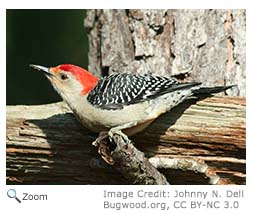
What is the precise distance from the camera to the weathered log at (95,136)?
162 inches

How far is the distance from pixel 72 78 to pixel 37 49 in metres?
1.74

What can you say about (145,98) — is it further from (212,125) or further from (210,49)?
(210,49)

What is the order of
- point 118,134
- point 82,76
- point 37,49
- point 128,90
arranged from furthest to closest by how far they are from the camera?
point 37,49 → point 82,76 → point 128,90 → point 118,134

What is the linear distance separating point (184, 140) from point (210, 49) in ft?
1.88

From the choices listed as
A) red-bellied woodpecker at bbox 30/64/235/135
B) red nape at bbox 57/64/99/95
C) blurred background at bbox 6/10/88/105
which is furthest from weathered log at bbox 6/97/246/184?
blurred background at bbox 6/10/88/105

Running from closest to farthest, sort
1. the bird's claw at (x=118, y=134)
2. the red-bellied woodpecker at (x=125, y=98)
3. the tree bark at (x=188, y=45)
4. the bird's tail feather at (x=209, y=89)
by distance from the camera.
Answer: the bird's claw at (x=118, y=134), the red-bellied woodpecker at (x=125, y=98), the bird's tail feather at (x=209, y=89), the tree bark at (x=188, y=45)

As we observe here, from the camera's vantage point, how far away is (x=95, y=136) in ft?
13.8

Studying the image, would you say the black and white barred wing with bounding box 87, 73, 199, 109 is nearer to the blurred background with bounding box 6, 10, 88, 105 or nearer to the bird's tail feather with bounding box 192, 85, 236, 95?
the bird's tail feather with bounding box 192, 85, 236, 95

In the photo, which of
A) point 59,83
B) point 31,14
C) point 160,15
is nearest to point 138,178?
point 59,83

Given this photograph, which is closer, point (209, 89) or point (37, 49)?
point (209, 89)

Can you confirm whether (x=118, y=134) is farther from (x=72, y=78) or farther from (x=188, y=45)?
(x=188, y=45)

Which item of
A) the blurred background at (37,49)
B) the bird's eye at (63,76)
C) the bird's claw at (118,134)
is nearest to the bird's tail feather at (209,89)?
the bird's claw at (118,134)

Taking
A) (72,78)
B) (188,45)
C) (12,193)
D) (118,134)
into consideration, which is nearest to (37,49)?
(188,45)

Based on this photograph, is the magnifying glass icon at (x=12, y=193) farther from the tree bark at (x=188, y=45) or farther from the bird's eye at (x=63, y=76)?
the tree bark at (x=188, y=45)
